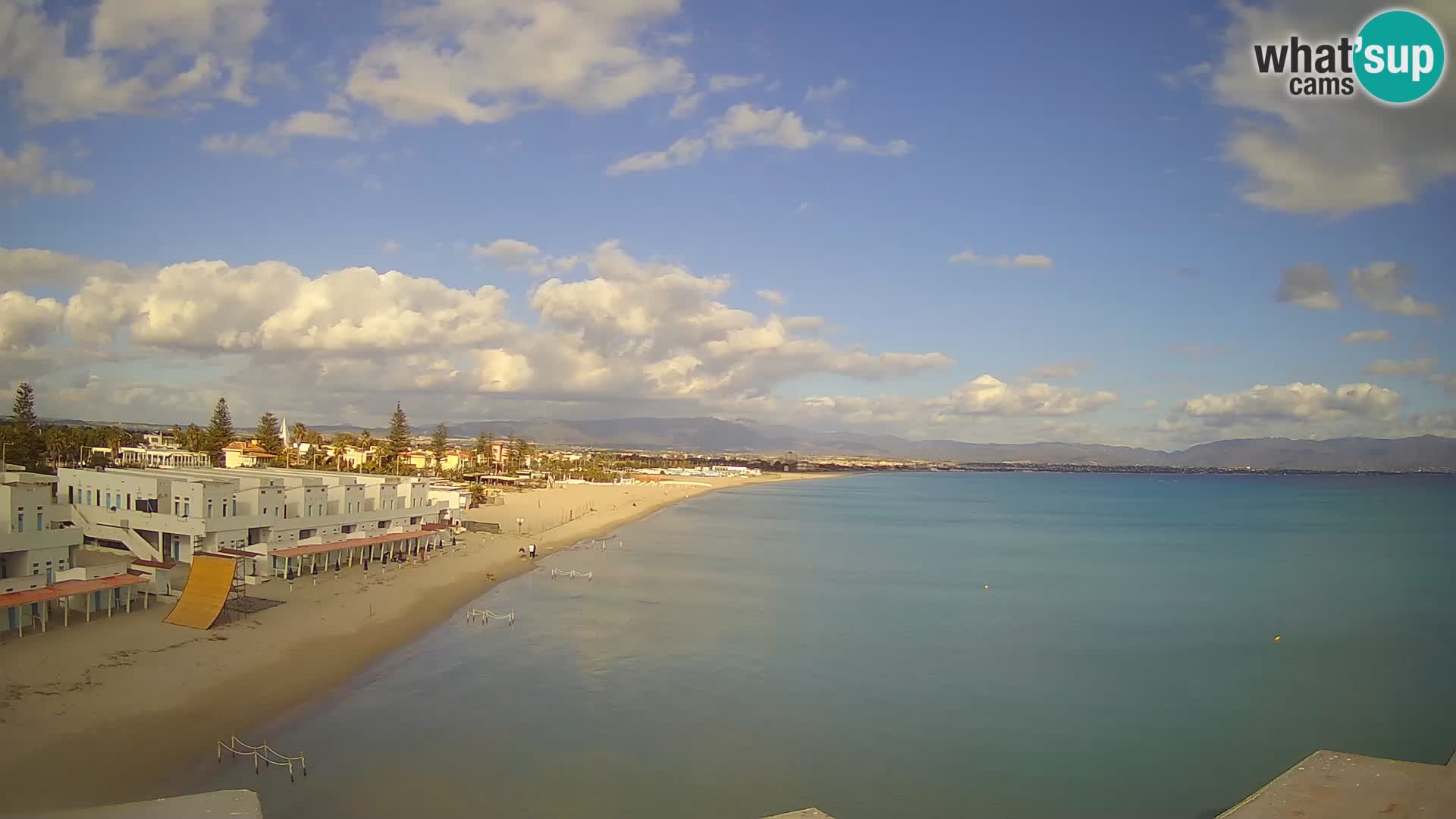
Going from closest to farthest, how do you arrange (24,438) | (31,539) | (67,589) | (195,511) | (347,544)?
(67,589) → (31,539) → (195,511) → (347,544) → (24,438)

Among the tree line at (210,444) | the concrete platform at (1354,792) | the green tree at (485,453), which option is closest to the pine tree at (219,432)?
the tree line at (210,444)

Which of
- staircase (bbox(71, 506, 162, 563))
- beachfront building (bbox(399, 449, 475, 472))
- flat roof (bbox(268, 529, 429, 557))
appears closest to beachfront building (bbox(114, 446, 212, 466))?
beachfront building (bbox(399, 449, 475, 472))

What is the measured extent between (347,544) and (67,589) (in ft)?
38.7

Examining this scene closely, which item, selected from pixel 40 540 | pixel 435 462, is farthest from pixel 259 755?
pixel 435 462

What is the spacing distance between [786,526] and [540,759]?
51.8 metres

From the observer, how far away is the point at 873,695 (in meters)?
21.3

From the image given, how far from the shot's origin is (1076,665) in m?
25.2

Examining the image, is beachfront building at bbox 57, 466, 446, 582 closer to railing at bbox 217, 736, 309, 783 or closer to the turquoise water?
the turquoise water

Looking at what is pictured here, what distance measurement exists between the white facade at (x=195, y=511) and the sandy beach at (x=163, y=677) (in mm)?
2437

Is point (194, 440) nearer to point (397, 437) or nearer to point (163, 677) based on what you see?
point (397, 437)

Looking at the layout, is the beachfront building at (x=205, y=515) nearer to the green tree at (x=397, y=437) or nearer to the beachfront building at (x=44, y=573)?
the beachfront building at (x=44, y=573)

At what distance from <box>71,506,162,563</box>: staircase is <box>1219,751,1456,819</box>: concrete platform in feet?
96.6

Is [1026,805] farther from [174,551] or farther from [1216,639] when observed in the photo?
[174,551]

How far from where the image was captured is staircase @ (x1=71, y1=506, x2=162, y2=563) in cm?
2714
